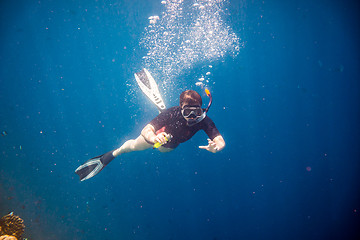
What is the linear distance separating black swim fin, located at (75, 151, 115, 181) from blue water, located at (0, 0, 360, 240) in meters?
6.73

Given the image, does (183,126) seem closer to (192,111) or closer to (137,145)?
(192,111)

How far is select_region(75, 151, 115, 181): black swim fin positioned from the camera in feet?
Answer: 15.2

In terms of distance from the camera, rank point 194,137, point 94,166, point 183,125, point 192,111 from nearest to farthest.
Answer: point 192,111 < point 183,125 < point 94,166 < point 194,137

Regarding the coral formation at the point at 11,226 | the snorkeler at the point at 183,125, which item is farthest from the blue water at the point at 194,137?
the snorkeler at the point at 183,125

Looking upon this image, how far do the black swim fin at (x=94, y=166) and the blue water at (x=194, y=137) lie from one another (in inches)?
265

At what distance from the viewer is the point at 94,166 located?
4.78 m

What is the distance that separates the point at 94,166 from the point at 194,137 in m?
11.9

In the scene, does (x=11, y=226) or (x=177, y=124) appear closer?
(x=177, y=124)

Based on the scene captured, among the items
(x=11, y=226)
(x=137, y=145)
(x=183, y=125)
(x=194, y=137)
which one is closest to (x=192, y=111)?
(x=183, y=125)

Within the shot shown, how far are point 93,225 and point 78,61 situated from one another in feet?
43.3

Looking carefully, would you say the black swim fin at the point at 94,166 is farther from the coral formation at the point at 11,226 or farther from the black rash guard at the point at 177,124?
the black rash guard at the point at 177,124

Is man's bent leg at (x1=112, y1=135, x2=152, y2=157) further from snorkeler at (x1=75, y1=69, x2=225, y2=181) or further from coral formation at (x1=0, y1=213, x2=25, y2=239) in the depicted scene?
coral formation at (x1=0, y1=213, x2=25, y2=239)

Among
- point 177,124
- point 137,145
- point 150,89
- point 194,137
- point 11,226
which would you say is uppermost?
point 194,137

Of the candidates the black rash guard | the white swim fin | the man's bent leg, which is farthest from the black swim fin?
the black rash guard
